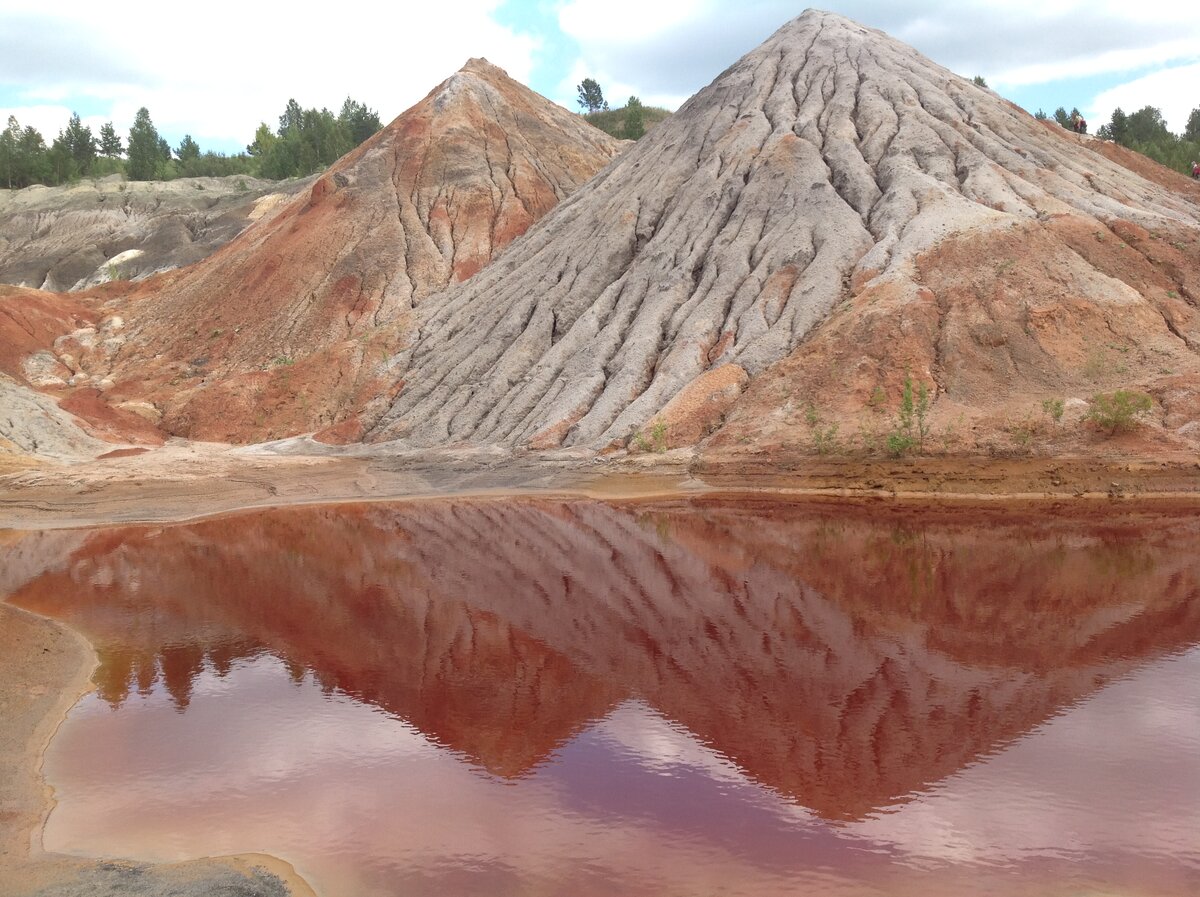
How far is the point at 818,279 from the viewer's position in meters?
35.9

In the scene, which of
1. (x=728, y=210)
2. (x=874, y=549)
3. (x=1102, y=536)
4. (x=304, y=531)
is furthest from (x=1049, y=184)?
(x=304, y=531)

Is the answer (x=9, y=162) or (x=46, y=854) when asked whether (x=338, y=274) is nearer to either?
(x=46, y=854)

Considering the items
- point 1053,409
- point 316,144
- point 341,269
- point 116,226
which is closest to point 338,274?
point 341,269

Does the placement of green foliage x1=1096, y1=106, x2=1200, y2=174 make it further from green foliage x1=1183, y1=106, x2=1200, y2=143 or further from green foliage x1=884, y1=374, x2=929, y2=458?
green foliage x1=884, y1=374, x2=929, y2=458

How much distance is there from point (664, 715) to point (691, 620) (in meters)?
4.32

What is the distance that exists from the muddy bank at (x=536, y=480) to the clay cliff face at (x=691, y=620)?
2.82 m

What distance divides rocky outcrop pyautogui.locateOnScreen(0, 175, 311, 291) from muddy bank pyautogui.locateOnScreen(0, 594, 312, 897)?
191 ft

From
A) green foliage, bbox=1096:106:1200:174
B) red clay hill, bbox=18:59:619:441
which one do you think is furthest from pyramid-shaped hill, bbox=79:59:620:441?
green foliage, bbox=1096:106:1200:174

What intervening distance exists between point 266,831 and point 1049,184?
39382 millimetres

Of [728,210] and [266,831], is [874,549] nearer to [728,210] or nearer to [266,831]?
[266,831]

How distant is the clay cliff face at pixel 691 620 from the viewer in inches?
490

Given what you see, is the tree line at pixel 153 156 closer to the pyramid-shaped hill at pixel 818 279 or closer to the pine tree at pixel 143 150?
the pine tree at pixel 143 150

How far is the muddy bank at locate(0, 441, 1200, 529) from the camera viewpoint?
26.6 m

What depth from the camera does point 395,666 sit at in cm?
1555
